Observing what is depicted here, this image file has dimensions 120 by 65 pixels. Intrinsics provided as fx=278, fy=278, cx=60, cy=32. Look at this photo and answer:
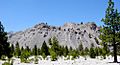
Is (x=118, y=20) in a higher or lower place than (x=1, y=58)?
higher

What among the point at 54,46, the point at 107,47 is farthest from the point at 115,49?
the point at 54,46

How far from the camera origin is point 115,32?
47.4 m

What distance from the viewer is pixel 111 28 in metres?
47.7

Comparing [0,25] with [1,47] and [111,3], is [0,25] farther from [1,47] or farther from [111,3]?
[111,3]

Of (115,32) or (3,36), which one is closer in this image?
(115,32)

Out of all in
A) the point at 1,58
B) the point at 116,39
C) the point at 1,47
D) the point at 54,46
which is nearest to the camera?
the point at 116,39

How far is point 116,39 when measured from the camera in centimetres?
4653

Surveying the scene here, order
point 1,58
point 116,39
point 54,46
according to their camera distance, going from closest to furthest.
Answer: point 116,39, point 1,58, point 54,46

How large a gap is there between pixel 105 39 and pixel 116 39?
1919 millimetres

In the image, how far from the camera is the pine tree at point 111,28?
154 ft

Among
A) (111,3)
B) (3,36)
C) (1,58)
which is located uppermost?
(111,3)

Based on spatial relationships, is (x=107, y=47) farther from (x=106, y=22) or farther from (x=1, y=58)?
(x=1, y=58)

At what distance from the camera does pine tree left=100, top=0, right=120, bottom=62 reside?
46984 mm

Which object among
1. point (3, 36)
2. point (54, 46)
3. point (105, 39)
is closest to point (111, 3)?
point (105, 39)
